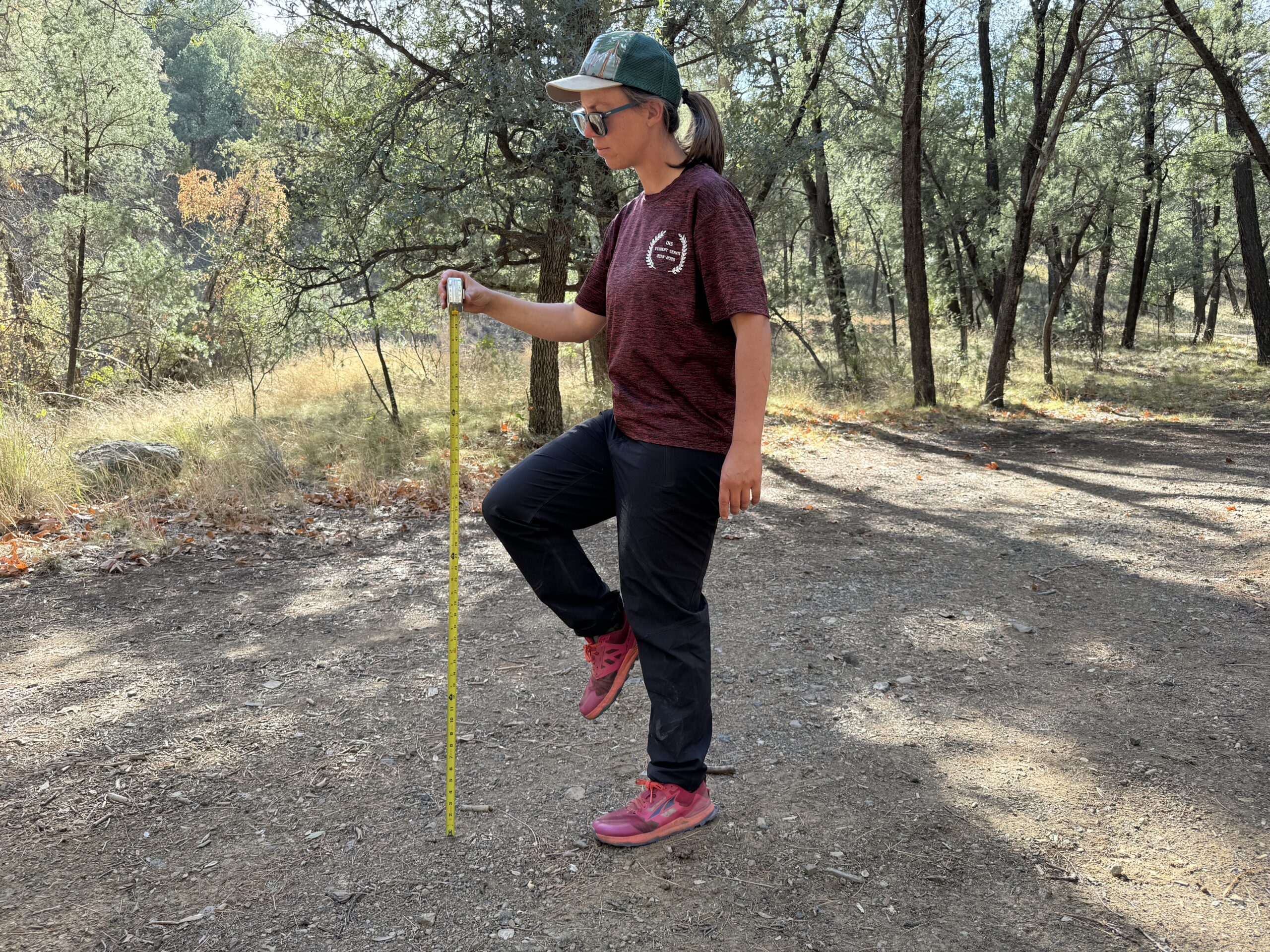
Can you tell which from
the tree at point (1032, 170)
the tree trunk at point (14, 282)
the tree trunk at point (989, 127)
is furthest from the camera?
the tree trunk at point (989, 127)

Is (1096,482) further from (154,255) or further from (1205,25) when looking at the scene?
(154,255)

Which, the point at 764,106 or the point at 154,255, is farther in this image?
the point at 154,255

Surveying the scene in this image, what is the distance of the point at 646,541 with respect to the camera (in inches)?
98.7

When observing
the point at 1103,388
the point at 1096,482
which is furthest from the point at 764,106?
the point at 1103,388

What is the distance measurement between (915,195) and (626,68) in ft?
38.5

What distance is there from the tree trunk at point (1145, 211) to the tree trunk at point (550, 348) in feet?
34.1

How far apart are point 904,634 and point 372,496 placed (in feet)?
16.5

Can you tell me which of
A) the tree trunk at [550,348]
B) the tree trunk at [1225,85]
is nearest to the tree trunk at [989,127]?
the tree trunk at [1225,85]

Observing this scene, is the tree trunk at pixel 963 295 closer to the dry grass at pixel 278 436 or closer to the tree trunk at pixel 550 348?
the dry grass at pixel 278 436

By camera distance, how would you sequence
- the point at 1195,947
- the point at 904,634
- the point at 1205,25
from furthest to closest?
the point at 1205,25, the point at 904,634, the point at 1195,947

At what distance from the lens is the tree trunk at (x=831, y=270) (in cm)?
1670

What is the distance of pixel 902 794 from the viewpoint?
303cm

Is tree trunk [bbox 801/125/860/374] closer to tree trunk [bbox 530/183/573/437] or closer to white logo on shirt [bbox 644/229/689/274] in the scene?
tree trunk [bbox 530/183/573/437]

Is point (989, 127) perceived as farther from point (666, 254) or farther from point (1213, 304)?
point (666, 254)
